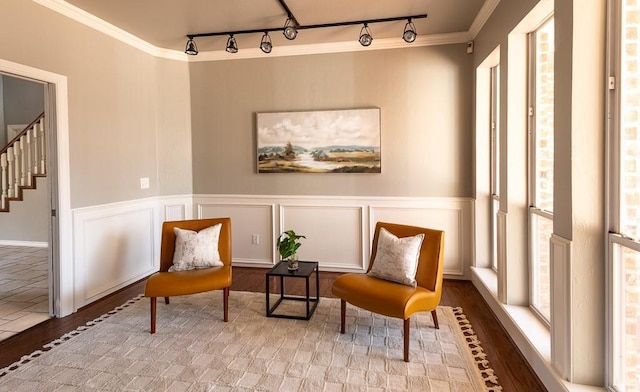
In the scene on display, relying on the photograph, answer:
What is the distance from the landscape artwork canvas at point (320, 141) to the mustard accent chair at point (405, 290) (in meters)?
1.48

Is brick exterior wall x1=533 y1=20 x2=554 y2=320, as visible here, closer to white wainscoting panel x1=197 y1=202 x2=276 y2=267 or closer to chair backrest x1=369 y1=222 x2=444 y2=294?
chair backrest x1=369 y1=222 x2=444 y2=294

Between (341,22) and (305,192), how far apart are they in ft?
6.43

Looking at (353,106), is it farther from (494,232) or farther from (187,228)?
(187,228)

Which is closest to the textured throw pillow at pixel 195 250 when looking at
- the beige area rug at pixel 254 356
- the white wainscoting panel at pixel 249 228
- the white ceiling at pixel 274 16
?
the beige area rug at pixel 254 356

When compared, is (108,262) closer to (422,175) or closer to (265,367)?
(265,367)

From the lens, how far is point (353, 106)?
13.9ft

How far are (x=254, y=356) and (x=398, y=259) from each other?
126 centimetres

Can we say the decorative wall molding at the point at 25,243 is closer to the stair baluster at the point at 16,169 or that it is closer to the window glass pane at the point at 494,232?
the stair baluster at the point at 16,169

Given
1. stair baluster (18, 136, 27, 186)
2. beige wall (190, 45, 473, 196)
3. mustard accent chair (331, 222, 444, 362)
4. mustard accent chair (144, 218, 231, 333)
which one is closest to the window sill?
mustard accent chair (331, 222, 444, 362)

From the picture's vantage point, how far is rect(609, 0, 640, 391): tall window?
166cm

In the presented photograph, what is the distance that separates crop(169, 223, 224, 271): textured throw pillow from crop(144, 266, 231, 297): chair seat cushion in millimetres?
84

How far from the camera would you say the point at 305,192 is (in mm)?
4426

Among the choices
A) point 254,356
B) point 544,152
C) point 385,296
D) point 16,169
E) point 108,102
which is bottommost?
point 254,356

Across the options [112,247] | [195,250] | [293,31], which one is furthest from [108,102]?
[293,31]
